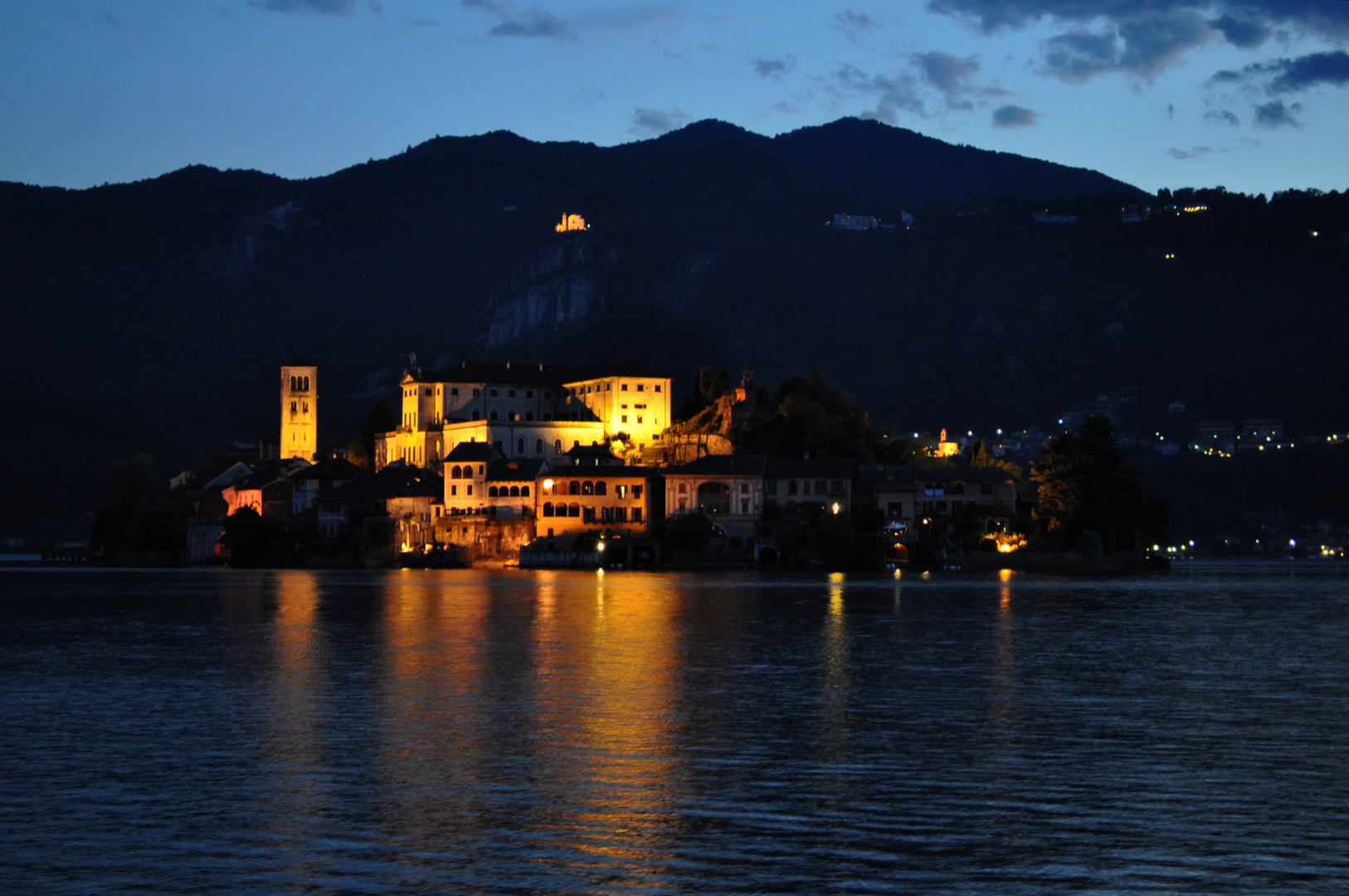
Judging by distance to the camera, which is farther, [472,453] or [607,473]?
[472,453]

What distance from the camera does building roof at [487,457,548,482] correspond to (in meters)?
101

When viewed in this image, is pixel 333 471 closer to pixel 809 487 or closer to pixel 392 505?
pixel 392 505

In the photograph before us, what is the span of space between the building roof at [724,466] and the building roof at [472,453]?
45.9ft

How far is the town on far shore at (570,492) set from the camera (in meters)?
92.5

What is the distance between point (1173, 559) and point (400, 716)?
4888 inches

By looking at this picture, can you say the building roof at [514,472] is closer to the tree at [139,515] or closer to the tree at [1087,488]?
the tree at [1087,488]

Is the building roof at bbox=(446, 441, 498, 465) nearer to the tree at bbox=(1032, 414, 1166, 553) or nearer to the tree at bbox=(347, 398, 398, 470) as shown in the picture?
the tree at bbox=(347, 398, 398, 470)

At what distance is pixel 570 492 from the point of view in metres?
98.1

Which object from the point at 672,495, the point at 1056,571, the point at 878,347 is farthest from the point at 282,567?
the point at 878,347

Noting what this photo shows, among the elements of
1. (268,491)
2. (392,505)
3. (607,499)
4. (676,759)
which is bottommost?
(676,759)

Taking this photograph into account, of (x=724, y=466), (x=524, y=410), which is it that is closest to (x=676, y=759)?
(x=724, y=466)

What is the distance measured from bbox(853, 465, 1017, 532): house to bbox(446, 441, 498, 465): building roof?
26526mm

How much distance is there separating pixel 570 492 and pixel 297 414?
1852 inches

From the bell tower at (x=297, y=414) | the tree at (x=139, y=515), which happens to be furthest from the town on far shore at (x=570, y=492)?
the bell tower at (x=297, y=414)
